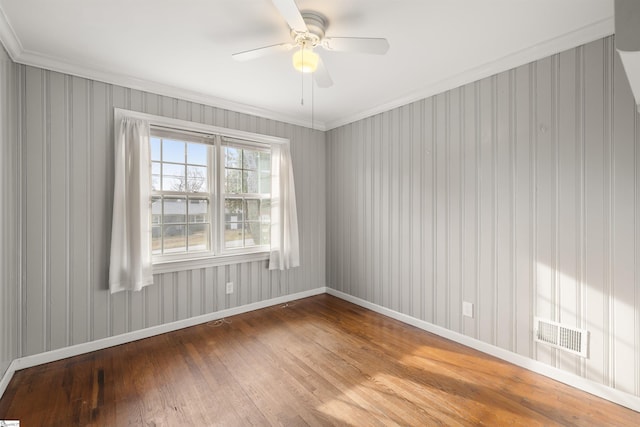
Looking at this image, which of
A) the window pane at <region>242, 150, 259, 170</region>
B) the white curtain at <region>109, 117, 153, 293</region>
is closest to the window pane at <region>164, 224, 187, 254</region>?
the white curtain at <region>109, 117, 153, 293</region>

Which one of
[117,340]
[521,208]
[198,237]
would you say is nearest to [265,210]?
[198,237]

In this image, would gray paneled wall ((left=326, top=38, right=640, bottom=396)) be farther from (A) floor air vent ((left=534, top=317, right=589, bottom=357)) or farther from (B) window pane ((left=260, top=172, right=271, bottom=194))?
(B) window pane ((left=260, top=172, right=271, bottom=194))

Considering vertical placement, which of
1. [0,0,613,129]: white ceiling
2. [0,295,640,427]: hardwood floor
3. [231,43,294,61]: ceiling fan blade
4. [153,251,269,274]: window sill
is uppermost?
[0,0,613,129]: white ceiling

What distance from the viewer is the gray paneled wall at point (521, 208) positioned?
1.96 metres

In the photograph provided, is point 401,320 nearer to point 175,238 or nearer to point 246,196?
point 246,196

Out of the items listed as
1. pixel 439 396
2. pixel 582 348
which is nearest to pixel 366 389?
pixel 439 396

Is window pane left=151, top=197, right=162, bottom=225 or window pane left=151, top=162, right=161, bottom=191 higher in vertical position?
window pane left=151, top=162, right=161, bottom=191

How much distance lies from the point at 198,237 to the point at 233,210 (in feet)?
1.68

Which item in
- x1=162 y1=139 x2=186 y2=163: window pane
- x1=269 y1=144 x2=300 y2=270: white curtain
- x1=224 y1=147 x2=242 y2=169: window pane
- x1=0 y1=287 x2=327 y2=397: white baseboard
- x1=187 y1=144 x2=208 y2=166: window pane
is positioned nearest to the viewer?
x1=0 y1=287 x2=327 y2=397: white baseboard

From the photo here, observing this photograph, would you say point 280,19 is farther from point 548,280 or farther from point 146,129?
point 548,280

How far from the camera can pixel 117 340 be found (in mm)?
2752

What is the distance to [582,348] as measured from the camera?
2092mm

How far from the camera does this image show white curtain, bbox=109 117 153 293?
2.66 meters

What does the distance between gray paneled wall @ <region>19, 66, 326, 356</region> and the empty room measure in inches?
0.6
